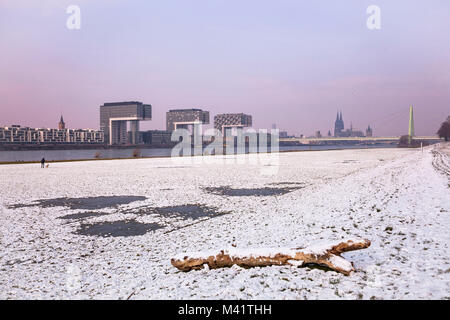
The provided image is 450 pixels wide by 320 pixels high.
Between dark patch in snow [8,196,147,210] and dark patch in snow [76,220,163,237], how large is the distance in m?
3.83

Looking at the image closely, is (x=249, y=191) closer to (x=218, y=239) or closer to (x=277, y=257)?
(x=218, y=239)

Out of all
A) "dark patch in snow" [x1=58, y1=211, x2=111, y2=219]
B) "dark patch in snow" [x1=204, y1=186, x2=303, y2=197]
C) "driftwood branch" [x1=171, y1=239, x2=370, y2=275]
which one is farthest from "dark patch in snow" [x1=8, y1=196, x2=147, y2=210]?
"driftwood branch" [x1=171, y1=239, x2=370, y2=275]

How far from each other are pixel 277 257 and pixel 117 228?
7.34 m

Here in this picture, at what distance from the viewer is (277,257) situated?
285 inches

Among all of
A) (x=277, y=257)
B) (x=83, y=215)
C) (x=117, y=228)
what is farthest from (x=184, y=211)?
(x=277, y=257)

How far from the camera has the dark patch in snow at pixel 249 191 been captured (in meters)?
19.8

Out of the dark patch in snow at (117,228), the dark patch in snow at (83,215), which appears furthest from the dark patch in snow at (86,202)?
the dark patch in snow at (117,228)

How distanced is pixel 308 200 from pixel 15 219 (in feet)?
44.9

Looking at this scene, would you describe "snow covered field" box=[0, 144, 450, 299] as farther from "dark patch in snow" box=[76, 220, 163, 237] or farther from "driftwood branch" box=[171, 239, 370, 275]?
"driftwood branch" box=[171, 239, 370, 275]

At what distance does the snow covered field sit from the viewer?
6406 mm

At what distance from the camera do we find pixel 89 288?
698 cm

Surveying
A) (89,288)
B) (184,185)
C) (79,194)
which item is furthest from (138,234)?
(184,185)

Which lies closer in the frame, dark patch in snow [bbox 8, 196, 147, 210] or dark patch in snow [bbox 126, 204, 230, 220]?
dark patch in snow [bbox 126, 204, 230, 220]
